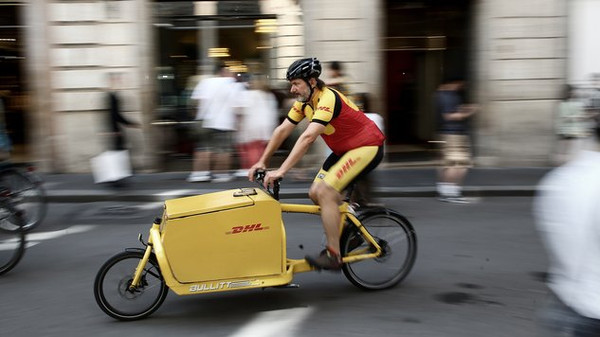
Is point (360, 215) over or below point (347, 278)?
over

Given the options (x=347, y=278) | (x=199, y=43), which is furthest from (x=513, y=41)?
(x=347, y=278)

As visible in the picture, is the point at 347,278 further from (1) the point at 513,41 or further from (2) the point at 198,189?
(1) the point at 513,41

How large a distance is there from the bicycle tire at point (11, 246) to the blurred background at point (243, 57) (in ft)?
16.0

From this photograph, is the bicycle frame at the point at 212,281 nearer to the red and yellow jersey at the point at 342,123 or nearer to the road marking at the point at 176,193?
the red and yellow jersey at the point at 342,123

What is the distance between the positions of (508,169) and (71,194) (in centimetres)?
722

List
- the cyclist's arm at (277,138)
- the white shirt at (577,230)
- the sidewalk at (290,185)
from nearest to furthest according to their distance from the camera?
the white shirt at (577,230) < the cyclist's arm at (277,138) < the sidewalk at (290,185)

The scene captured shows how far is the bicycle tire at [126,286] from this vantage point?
4496mm

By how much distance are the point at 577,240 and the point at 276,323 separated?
255 cm

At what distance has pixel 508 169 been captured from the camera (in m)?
11.3

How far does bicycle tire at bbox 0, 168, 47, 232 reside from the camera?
22.4ft

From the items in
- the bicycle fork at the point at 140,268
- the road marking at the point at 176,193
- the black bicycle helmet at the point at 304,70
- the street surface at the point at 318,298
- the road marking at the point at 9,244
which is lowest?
the street surface at the point at 318,298

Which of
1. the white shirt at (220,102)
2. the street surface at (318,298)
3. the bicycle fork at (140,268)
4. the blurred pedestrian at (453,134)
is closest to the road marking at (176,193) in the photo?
the white shirt at (220,102)

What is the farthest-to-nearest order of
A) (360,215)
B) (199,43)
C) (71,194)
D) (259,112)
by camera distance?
(199,43)
(259,112)
(71,194)
(360,215)

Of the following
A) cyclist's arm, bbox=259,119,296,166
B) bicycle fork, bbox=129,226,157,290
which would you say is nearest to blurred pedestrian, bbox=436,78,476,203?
cyclist's arm, bbox=259,119,296,166
